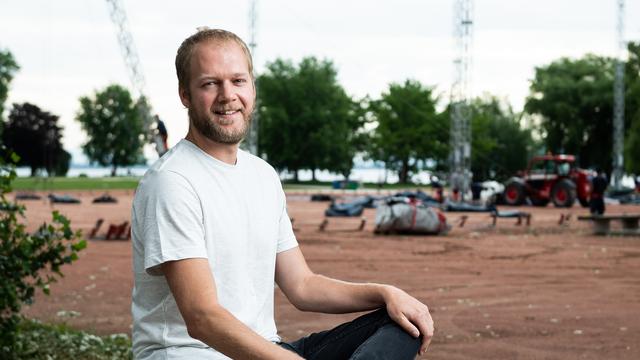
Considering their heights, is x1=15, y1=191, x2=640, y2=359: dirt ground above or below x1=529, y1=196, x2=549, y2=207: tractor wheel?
above

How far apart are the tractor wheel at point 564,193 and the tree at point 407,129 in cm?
4610

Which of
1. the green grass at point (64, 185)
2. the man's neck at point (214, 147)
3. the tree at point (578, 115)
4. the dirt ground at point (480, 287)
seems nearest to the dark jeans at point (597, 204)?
the dirt ground at point (480, 287)

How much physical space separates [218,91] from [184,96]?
107 millimetres

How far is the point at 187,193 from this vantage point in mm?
2281

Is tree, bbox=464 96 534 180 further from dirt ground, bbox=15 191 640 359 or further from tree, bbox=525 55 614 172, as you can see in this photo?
dirt ground, bbox=15 191 640 359

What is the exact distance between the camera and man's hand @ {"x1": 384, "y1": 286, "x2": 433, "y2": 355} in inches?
93.1

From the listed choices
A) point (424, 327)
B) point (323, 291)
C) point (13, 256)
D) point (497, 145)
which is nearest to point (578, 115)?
point (497, 145)

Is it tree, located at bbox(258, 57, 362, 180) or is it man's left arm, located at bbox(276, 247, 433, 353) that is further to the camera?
tree, located at bbox(258, 57, 362, 180)

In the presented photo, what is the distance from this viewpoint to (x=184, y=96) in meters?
2.51

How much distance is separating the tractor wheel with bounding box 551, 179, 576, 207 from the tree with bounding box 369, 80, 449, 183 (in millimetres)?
46104

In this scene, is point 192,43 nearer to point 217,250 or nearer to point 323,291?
point 217,250

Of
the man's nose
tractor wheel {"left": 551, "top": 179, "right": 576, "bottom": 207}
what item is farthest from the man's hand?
tractor wheel {"left": 551, "top": 179, "right": 576, "bottom": 207}

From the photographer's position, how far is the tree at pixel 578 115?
62.2 m

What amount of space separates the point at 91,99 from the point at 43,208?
8776 cm
